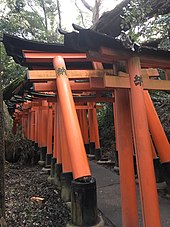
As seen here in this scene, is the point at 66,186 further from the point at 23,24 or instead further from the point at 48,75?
the point at 23,24

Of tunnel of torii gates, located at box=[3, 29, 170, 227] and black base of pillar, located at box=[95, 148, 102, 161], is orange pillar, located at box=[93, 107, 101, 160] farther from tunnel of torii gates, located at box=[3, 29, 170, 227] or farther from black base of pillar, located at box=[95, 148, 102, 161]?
tunnel of torii gates, located at box=[3, 29, 170, 227]

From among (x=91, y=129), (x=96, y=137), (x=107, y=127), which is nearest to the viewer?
(x=96, y=137)

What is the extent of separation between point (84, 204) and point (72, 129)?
106 cm

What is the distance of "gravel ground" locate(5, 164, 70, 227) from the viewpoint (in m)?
3.84

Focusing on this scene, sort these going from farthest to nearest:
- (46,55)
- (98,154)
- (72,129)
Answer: (98,154) < (46,55) < (72,129)

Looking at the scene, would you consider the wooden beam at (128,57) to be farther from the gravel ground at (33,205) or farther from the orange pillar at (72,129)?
the gravel ground at (33,205)

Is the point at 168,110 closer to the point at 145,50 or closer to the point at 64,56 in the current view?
the point at 64,56

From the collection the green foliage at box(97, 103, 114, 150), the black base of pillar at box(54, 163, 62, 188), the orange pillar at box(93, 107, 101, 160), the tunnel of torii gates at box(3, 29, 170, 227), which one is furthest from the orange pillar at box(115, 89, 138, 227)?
the green foliage at box(97, 103, 114, 150)

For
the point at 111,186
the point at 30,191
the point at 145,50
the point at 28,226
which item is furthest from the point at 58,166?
the point at 145,50

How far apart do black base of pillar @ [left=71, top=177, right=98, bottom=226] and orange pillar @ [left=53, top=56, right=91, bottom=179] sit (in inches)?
8.1

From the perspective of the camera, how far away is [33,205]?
4527 mm

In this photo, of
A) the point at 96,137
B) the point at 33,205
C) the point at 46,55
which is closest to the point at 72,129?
the point at 46,55

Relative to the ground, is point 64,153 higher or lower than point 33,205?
higher

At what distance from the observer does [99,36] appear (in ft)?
7.97
